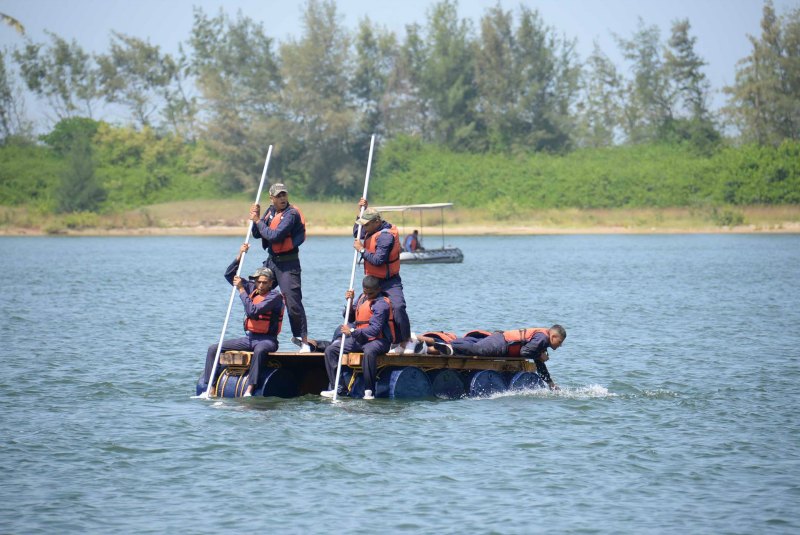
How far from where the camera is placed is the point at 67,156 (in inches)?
3430

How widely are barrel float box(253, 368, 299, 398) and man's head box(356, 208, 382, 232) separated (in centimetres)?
219

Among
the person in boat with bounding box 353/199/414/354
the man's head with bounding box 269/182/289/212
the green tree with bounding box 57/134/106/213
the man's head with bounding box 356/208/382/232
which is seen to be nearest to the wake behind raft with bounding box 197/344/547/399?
the person in boat with bounding box 353/199/414/354

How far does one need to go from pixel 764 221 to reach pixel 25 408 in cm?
6699

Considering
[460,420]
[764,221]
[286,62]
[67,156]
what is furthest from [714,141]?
[460,420]

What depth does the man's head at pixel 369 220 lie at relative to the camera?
16656 mm

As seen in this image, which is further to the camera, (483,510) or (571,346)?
(571,346)

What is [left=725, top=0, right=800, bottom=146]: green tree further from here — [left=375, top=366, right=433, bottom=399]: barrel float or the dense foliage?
[left=375, top=366, right=433, bottom=399]: barrel float

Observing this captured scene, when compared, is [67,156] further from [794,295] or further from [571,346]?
[571,346]

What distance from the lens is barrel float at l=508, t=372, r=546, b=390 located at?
57.2ft

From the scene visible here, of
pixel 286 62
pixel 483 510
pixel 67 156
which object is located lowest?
pixel 483 510

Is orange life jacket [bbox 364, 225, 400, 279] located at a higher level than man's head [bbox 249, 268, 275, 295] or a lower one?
higher

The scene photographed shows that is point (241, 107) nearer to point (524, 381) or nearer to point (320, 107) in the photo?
point (320, 107)

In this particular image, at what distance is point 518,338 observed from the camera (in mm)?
17234

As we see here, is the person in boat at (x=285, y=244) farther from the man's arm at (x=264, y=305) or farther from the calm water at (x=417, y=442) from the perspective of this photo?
the calm water at (x=417, y=442)
